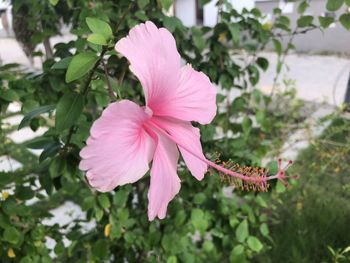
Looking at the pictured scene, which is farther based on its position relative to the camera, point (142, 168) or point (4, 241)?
point (4, 241)

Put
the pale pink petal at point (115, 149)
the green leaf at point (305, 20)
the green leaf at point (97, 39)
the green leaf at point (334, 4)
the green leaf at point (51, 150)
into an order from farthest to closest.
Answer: the green leaf at point (305, 20) < the green leaf at point (334, 4) < the green leaf at point (51, 150) < the green leaf at point (97, 39) < the pale pink petal at point (115, 149)

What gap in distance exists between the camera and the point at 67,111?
603 mm

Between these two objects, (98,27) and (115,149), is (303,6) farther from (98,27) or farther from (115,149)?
(115,149)

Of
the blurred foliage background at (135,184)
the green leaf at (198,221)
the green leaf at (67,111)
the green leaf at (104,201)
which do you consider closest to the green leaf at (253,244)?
the blurred foliage background at (135,184)

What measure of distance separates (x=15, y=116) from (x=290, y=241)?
2.91m

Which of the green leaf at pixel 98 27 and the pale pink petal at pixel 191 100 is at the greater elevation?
the green leaf at pixel 98 27

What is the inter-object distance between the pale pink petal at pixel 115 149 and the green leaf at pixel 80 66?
129 millimetres

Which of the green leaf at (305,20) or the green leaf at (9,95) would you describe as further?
A: the green leaf at (305,20)

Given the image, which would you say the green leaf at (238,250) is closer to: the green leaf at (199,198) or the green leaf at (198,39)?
the green leaf at (199,198)

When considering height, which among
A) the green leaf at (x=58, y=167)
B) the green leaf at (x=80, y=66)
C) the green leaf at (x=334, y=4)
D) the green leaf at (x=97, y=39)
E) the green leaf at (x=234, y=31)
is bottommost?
the green leaf at (x=58, y=167)

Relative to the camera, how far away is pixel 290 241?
5.57 ft

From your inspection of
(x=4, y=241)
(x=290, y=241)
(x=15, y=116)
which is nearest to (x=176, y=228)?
(x=4, y=241)

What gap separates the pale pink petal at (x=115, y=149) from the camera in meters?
0.40

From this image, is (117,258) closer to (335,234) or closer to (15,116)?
(335,234)
